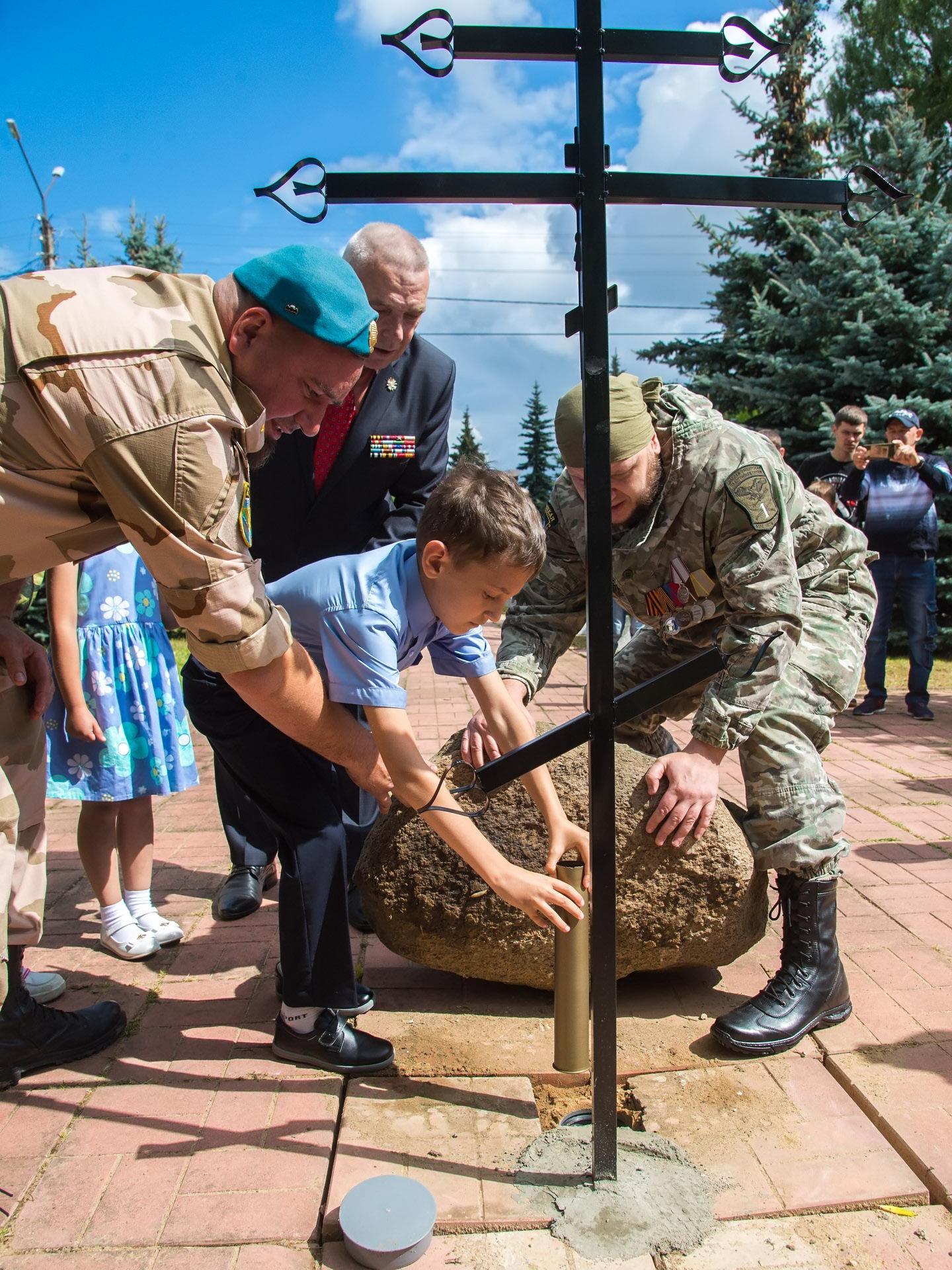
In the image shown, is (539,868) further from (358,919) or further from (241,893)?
(241,893)

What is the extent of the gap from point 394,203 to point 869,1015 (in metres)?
2.32

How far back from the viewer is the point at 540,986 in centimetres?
282

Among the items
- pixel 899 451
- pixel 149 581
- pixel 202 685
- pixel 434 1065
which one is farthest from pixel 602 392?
pixel 899 451

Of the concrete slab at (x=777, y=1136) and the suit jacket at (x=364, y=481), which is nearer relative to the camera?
the concrete slab at (x=777, y=1136)

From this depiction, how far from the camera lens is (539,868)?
2.71 m

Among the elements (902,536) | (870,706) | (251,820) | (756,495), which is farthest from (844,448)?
(251,820)

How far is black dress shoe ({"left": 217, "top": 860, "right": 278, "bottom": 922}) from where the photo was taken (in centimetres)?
341

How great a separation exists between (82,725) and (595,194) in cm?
222

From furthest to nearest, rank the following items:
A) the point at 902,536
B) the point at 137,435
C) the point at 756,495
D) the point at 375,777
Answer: the point at 902,536 → the point at 756,495 → the point at 375,777 → the point at 137,435

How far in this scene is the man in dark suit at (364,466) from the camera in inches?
118

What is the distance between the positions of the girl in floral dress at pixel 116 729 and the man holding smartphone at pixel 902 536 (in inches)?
208

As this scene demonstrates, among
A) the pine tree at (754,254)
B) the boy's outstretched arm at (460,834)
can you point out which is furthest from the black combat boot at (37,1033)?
the pine tree at (754,254)

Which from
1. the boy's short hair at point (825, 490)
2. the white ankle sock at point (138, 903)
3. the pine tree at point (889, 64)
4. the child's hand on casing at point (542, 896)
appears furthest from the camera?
the pine tree at point (889, 64)

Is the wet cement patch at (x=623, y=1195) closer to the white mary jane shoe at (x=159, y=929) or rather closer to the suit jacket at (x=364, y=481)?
the white mary jane shoe at (x=159, y=929)
